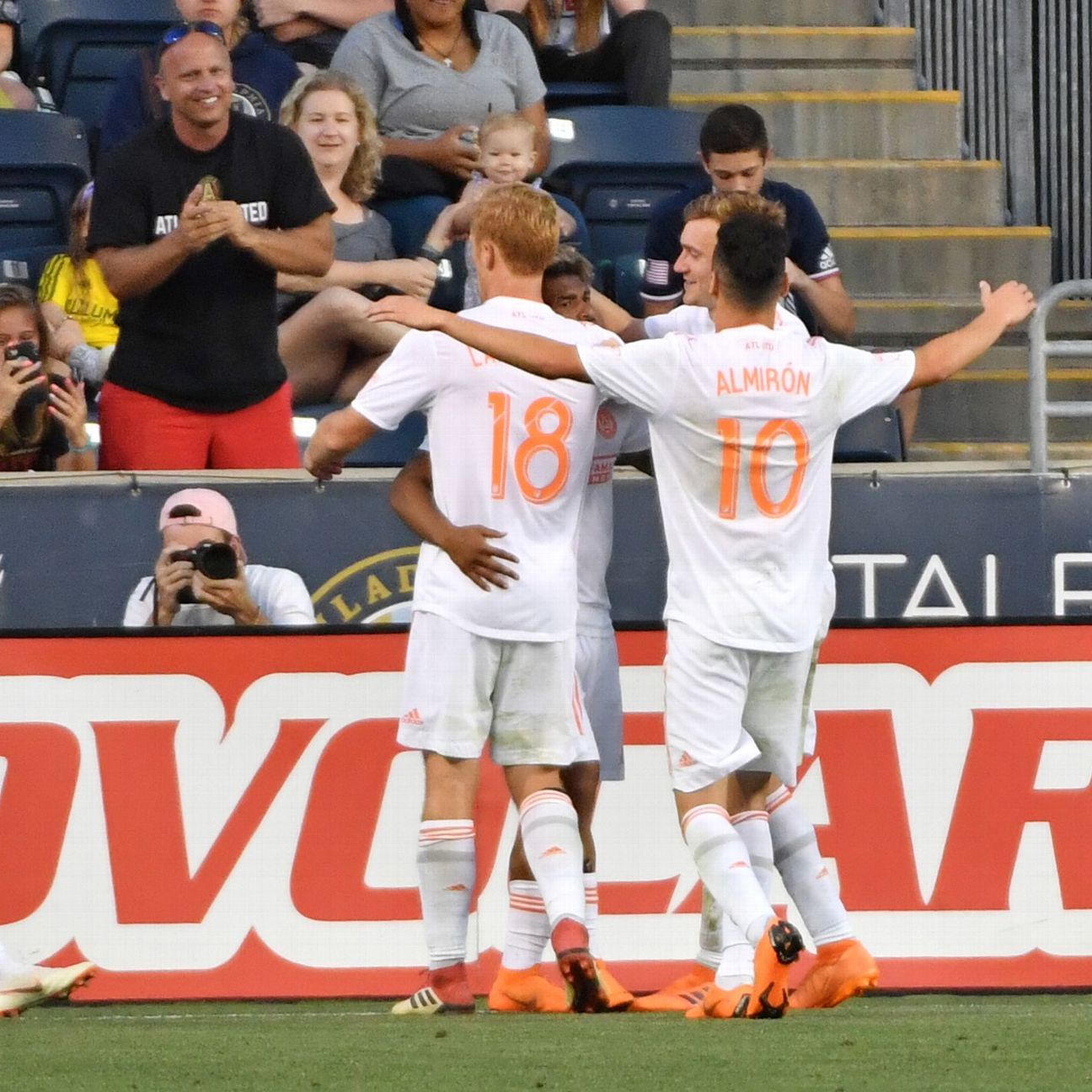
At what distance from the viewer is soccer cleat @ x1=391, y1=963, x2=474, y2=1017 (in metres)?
5.65

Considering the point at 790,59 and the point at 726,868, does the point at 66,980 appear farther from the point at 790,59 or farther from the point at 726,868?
the point at 790,59

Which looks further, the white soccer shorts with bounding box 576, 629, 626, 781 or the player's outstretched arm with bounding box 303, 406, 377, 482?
the white soccer shorts with bounding box 576, 629, 626, 781

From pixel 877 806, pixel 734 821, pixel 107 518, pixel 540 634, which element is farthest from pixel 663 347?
pixel 107 518

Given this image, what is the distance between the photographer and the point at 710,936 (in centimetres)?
580

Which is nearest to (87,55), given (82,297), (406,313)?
(82,297)

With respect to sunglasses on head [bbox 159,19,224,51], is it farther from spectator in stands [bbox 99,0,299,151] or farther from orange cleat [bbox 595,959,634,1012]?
orange cleat [bbox 595,959,634,1012]

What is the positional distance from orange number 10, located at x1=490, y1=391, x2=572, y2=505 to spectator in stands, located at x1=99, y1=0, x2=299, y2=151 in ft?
10.8

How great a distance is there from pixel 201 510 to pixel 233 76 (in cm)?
279

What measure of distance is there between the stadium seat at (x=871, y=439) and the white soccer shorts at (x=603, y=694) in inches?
96.0

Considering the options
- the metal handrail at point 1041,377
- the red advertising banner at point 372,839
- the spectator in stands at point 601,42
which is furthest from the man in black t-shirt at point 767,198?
the spectator in stands at point 601,42

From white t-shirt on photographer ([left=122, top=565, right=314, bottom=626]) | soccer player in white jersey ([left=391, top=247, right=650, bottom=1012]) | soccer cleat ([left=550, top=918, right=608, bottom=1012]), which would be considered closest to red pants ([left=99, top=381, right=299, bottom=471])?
white t-shirt on photographer ([left=122, top=565, right=314, bottom=626])

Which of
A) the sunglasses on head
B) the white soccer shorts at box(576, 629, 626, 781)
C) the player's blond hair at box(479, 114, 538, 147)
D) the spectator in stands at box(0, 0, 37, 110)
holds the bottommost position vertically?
the white soccer shorts at box(576, 629, 626, 781)

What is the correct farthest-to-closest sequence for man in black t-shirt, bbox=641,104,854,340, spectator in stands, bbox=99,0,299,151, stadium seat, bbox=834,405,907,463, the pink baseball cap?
spectator in stands, bbox=99,0,299,151
stadium seat, bbox=834,405,907,463
man in black t-shirt, bbox=641,104,854,340
the pink baseball cap

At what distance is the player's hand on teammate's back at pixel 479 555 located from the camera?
218 inches
